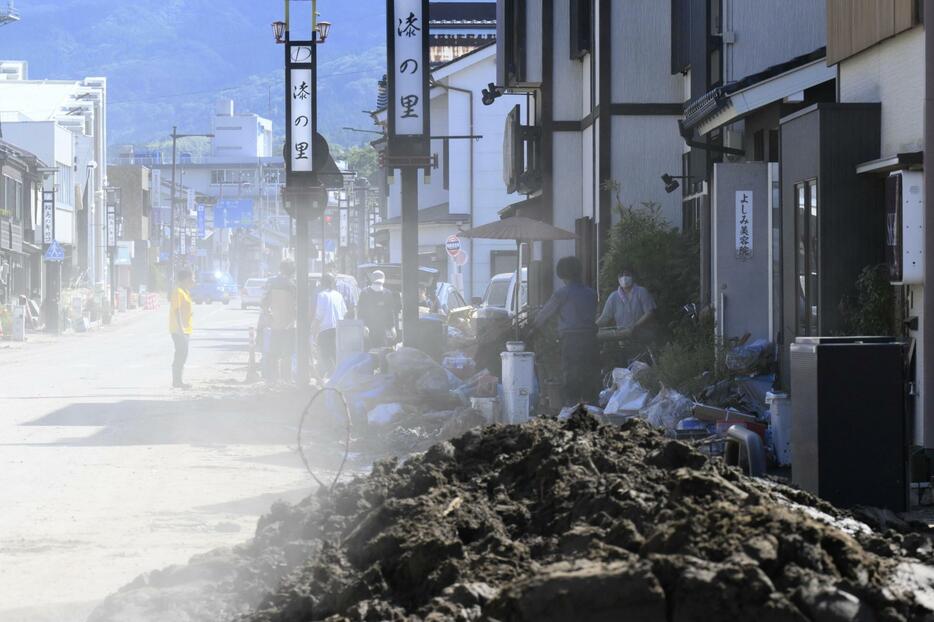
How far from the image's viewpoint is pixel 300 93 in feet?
80.5

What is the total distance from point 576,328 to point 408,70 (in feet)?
24.4

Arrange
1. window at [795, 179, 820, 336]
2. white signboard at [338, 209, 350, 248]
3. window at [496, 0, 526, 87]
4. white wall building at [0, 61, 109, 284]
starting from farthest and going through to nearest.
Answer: white signboard at [338, 209, 350, 248] < white wall building at [0, 61, 109, 284] < window at [496, 0, 526, 87] < window at [795, 179, 820, 336]

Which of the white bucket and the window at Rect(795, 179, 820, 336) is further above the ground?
the window at Rect(795, 179, 820, 336)

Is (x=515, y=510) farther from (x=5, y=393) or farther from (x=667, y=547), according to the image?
(x=5, y=393)

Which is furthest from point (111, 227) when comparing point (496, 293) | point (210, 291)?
point (496, 293)

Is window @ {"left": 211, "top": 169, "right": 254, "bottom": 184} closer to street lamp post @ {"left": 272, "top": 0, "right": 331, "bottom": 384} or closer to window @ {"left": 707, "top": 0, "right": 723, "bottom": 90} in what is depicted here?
street lamp post @ {"left": 272, "top": 0, "right": 331, "bottom": 384}

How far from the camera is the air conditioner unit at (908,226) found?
10.5 m

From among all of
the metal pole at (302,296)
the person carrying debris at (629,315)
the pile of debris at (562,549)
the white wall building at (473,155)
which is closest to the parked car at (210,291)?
the white wall building at (473,155)

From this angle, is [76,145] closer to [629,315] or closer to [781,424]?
[629,315]

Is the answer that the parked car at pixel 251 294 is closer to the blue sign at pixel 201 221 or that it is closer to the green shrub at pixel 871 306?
the blue sign at pixel 201 221

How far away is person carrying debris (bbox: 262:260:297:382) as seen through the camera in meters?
22.8

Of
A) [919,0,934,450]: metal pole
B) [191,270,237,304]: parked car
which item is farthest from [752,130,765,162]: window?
[191,270,237,304]: parked car

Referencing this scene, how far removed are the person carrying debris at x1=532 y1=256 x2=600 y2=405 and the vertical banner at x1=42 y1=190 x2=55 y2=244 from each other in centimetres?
5004

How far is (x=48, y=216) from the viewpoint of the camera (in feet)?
204
